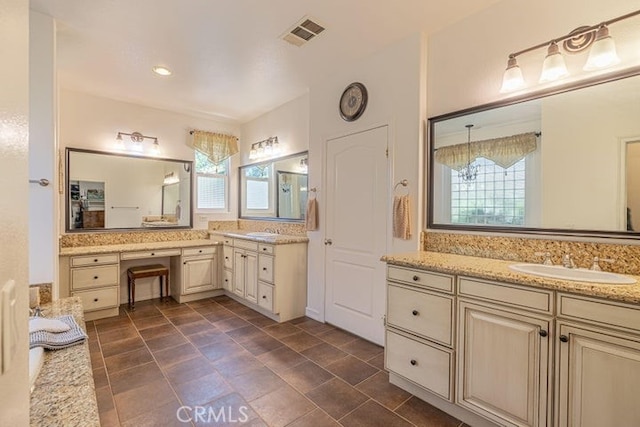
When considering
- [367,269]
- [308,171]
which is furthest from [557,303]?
[308,171]

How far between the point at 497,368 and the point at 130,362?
263 cm

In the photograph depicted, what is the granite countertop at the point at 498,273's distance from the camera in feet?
4.25

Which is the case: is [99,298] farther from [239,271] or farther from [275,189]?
[275,189]

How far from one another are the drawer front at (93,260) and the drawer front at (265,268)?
5.47 ft

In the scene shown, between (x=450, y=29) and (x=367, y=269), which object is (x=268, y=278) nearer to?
(x=367, y=269)

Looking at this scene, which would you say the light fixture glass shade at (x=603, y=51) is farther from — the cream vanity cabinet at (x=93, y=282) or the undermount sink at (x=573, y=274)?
the cream vanity cabinet at (x=93, y=282)

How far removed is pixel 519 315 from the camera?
1531 mm

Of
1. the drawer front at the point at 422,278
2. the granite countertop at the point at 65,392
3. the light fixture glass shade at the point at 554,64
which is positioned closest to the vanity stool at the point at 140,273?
the granite countertop at the point at 65,392

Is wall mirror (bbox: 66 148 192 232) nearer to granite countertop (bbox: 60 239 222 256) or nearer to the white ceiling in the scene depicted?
→ granite countertop (bbox: 60 239 222 256)

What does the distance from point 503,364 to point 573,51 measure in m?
1.83

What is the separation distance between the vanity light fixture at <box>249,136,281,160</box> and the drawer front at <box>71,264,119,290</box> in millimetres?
2292

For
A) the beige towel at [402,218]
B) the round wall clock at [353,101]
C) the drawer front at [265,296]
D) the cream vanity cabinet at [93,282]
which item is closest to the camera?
the beige towel at [402,218]

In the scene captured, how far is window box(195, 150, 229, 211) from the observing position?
4625 millimetres

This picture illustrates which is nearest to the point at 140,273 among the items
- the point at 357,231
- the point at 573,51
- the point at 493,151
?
the point at 357,231
